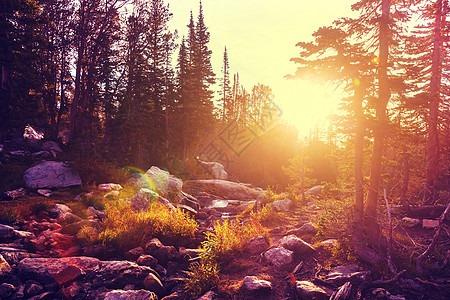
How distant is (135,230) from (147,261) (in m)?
1.49

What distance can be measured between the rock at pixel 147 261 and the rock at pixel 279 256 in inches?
128

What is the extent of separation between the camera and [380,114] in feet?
27.3

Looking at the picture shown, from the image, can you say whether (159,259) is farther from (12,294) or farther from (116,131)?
(116,131)

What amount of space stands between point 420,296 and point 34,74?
23551 mm

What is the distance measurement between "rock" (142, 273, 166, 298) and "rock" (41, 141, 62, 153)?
1425cm

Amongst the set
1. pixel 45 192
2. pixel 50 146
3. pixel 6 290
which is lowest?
pixel 6 290

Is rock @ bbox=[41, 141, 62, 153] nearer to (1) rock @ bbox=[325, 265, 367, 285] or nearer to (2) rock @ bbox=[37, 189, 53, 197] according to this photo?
(2) rock @ bbox=[37, 189, 53, 197]

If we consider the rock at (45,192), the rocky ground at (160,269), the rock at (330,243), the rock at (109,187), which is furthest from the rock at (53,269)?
the rock at (330,243)

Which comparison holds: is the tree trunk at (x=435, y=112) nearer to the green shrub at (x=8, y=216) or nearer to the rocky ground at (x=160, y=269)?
the rocky ground at (x=160, y=269)

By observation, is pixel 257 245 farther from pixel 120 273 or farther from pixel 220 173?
pixel 220 173

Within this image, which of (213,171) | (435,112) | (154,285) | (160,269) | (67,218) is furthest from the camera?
(213,171)

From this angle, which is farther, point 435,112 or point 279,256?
point 435,112

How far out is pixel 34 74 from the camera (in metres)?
17.8

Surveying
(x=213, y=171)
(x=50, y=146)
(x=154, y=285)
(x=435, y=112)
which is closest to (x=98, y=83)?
(x=50, y=146)
